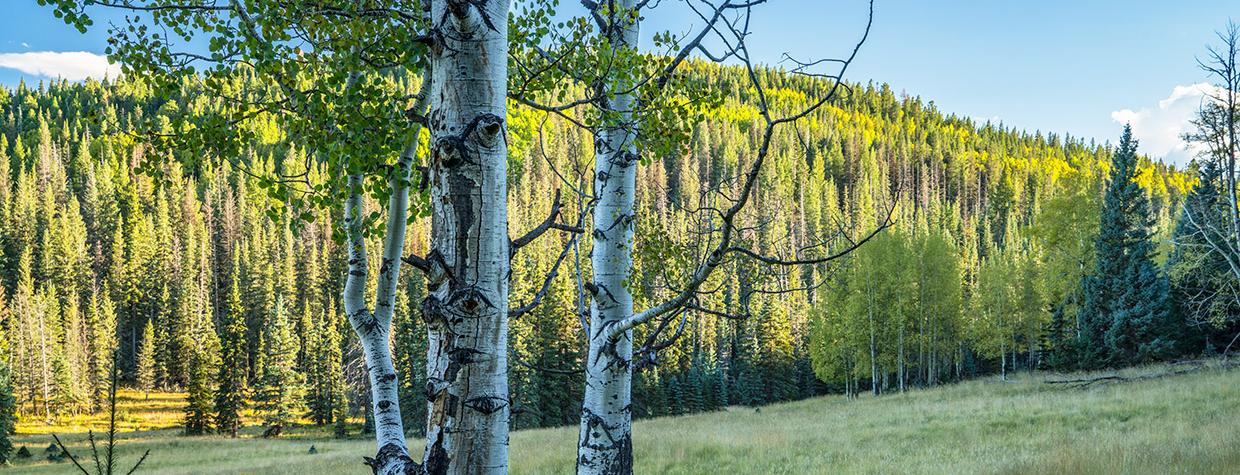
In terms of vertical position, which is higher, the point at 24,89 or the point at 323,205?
the point at 24,89

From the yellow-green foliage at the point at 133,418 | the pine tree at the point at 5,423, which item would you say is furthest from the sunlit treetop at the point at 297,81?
the yellow-green foliage at the point at 133,418

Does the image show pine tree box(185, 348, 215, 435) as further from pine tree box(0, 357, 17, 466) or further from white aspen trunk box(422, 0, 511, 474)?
white aspen trunk box(422, 0, 511, 474)

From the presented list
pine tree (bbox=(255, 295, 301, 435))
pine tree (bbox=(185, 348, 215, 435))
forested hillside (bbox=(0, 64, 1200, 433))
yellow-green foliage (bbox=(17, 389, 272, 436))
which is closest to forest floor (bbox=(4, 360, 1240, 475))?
forested hillside (bbox=(0, 64, 1200, 433))

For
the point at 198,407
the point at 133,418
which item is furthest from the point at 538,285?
the point at 133,418

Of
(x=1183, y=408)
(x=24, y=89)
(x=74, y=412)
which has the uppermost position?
(x=24, y=89)

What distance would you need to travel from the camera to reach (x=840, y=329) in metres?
34.4

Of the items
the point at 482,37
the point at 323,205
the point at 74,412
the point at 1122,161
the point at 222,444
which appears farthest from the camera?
the point at 74,412

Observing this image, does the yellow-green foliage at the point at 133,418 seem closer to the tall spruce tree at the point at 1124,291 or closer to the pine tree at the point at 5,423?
the pine tree at the point at 5,423

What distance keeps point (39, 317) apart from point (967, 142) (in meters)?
163

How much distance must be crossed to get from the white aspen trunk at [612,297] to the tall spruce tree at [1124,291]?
102ft

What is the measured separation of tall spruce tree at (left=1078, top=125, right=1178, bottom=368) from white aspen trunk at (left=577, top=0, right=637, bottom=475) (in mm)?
30954

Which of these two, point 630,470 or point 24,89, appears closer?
point 630,470

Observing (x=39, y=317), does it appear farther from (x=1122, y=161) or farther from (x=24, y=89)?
(x=24, y=89)

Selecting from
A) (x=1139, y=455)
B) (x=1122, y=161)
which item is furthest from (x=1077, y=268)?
(x=1139, y=455)
